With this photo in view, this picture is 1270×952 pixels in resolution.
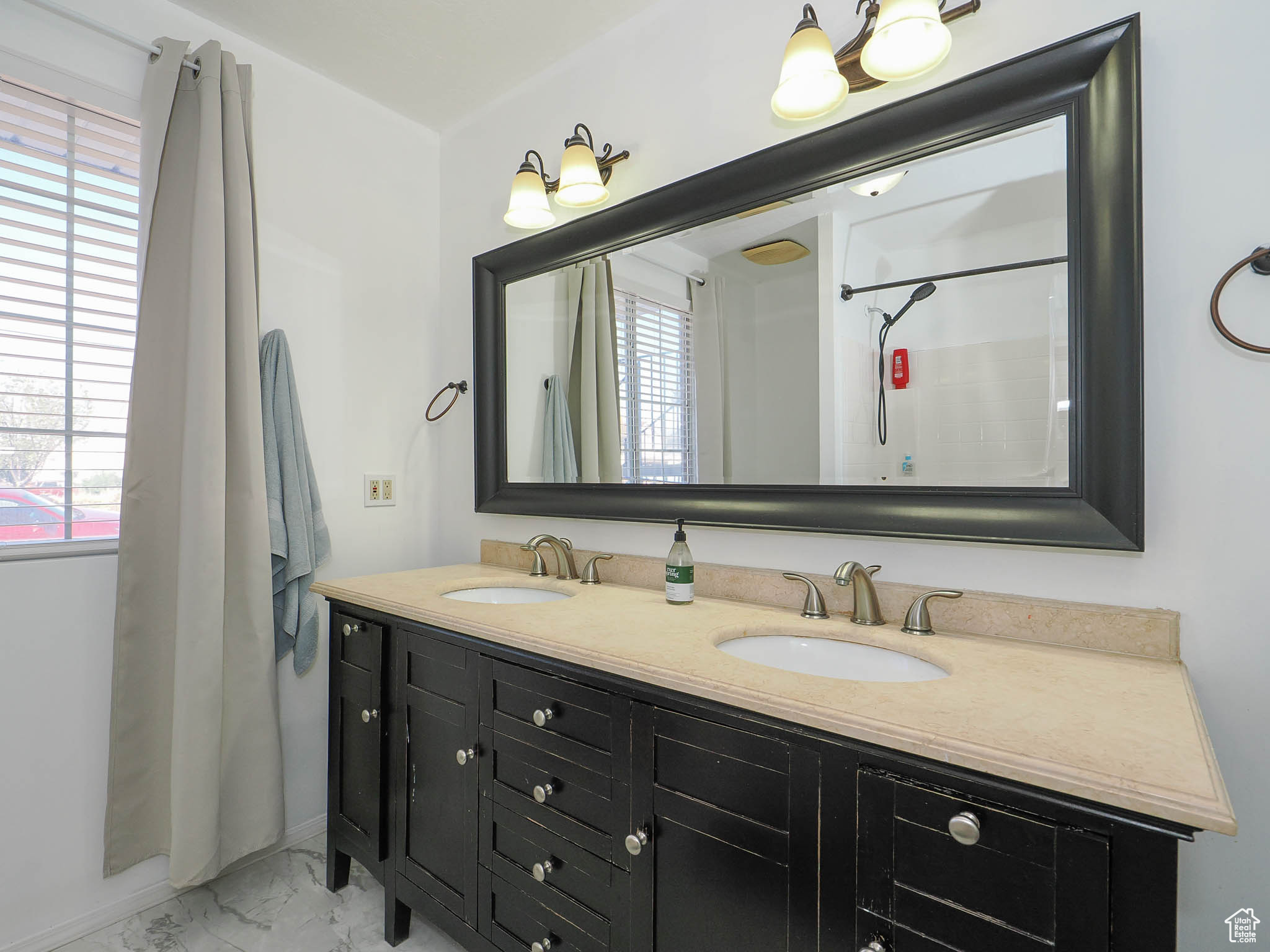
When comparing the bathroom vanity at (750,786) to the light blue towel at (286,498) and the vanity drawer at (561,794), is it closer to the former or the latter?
the vanity drawer at (561,794)

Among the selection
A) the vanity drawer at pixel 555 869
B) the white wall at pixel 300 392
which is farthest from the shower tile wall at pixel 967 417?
the white wall at pixel 300 392

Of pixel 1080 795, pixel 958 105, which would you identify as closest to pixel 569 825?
pixel 1080 795

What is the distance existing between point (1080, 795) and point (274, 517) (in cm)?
194

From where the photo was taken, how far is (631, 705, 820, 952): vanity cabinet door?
33.5 inches

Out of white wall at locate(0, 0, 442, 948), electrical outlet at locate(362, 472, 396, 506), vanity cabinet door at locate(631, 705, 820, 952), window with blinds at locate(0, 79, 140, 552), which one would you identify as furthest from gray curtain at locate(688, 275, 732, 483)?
window with blinds at locate(0, 79, 140, 552)

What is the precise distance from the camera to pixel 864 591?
4.07 ft

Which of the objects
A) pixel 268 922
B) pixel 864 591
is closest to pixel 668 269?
pixel 864 591

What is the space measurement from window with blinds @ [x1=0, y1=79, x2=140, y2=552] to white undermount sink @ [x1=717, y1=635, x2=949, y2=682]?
1.68 metres

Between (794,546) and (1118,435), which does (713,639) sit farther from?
(1118,435)

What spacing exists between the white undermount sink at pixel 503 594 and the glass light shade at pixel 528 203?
1084mm

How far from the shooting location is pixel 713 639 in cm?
118

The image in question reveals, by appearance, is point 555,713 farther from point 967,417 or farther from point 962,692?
point 967,417

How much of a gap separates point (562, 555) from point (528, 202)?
1.05 meters

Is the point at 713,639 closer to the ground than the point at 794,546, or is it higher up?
closer to the ground
